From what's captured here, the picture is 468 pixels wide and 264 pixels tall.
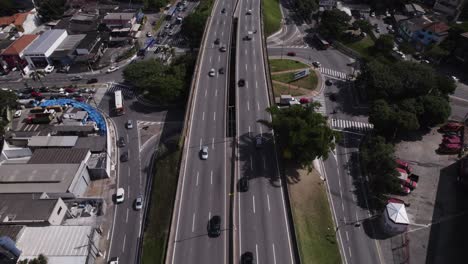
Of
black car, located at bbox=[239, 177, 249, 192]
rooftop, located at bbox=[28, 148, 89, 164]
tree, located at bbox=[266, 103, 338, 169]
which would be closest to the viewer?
black car, located at bbox=[239, 177, 249, 192]

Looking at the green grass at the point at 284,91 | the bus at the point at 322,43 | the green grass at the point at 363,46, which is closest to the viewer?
the green grass at the point at 284,91

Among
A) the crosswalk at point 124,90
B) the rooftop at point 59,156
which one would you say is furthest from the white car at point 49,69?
the rooftop at point 59,156

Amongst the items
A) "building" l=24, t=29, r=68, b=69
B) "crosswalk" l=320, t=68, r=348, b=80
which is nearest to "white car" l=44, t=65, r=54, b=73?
"building" l=24, t=29, r=68, b=69

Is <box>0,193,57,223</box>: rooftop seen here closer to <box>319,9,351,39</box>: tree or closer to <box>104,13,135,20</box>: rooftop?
<box>104,13,135,20</box>: rooftop

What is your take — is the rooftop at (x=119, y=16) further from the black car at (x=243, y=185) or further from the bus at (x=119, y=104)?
the black car at (x=243, y=185)

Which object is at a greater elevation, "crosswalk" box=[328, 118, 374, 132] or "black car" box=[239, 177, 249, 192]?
"crosswalk" box=[328, 118, 374, 132]

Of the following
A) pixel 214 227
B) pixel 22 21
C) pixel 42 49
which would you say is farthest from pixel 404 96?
pixel 22 21
